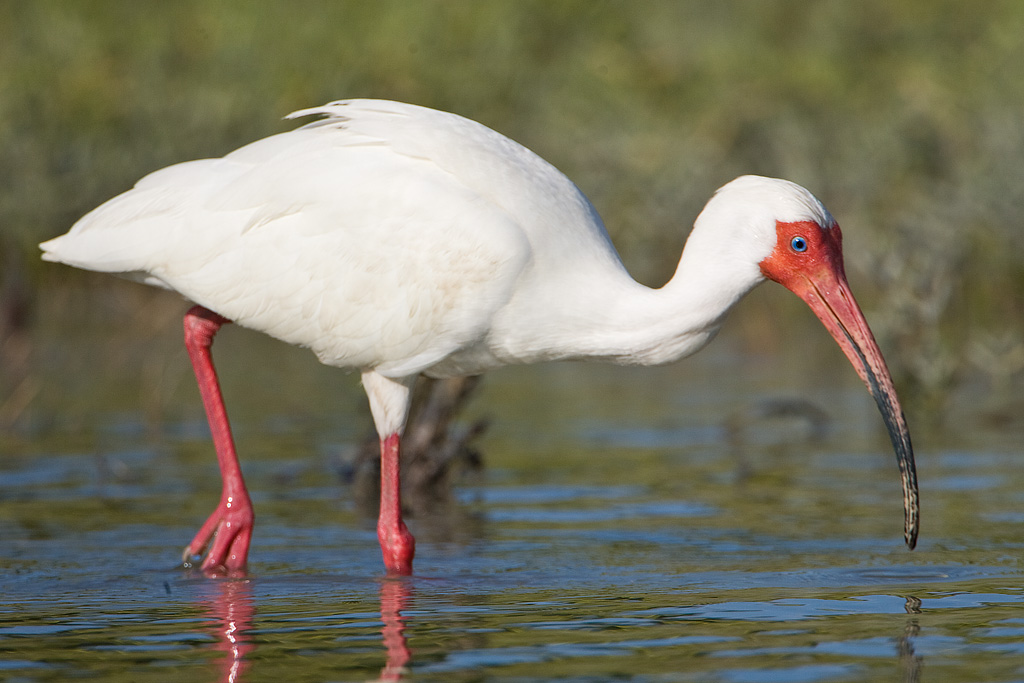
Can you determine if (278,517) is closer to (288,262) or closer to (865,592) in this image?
(288,262)

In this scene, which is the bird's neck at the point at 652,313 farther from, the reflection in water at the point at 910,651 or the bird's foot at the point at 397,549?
the reflection in water at the point at 910,651

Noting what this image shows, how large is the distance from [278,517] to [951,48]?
16798 mm

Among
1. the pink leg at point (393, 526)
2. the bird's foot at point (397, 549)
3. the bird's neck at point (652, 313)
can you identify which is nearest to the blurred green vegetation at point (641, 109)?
the bird's neck at point (652, 313)

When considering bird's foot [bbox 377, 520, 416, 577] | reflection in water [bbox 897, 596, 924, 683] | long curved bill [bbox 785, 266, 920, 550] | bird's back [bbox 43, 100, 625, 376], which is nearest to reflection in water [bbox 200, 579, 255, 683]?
bird's foot [bbox 377, 520, 416, 577]

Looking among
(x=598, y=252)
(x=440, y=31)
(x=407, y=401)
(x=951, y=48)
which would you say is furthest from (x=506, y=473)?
(x=951, y=48)

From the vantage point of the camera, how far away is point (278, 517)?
8594 mm

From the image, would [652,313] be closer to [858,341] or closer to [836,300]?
[836,300]

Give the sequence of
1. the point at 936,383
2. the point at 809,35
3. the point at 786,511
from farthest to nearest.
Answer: the point at 809,35
the point at 936,383
the point at 786,511

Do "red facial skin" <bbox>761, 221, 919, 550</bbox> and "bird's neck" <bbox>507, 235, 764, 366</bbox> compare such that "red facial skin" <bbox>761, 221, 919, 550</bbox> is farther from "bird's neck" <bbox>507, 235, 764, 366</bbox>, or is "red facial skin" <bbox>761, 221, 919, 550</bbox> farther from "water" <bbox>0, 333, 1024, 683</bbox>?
"water" <bbox>0, 333, 1024, 683</bbox>

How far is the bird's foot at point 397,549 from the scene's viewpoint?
23.6 ft

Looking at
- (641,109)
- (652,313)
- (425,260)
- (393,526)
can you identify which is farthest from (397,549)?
(641,109)

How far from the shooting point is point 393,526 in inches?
287

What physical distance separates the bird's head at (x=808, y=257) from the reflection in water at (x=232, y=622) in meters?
2.44

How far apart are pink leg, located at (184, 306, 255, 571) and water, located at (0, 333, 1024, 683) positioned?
150 millimetres
